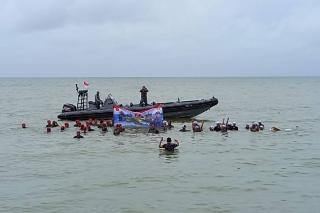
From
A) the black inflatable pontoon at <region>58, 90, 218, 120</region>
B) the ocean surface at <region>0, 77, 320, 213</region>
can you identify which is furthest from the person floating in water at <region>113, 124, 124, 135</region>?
the black inflatable pontoon at <region>58, 90, 218, 120</region>

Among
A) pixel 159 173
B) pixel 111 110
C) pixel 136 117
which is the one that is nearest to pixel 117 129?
pixel 136 117

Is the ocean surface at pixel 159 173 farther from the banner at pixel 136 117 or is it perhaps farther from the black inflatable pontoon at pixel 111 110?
the black inflatable pontoon at pixel 111 110

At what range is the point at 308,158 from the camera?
25.5 meters

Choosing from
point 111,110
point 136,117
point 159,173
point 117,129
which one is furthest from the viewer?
point 111,110

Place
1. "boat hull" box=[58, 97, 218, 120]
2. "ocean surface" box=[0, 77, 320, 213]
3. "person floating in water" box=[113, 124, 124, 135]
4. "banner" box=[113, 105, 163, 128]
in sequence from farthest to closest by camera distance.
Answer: "boat hull" box=[58, 97, 218, 120]
"banner" box=[113, 105, 163, 128]
"person floating in water" box=[113, 124, 124, 135]
"ocean surface" box=[0, 77, 320, 213]

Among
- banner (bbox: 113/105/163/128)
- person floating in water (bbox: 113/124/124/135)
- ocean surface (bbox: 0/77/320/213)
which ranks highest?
banner (bbox: 113/105/163/128)

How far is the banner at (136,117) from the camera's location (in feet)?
116

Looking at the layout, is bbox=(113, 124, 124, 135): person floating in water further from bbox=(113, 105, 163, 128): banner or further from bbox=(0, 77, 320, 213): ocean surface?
bbox=(113, 105, 163, 128): banner

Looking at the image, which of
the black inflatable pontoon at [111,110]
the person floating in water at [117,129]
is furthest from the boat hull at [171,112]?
the person floating in water at [117,129]

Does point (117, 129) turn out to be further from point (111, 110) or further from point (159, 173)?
point (159, 173)

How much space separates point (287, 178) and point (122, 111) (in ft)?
54.2

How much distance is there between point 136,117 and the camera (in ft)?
116

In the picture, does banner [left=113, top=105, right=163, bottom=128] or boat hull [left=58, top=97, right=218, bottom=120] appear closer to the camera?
banner [left=113, top=105, right=163, bottom=128]

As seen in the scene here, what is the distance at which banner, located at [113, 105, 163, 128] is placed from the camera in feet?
116
